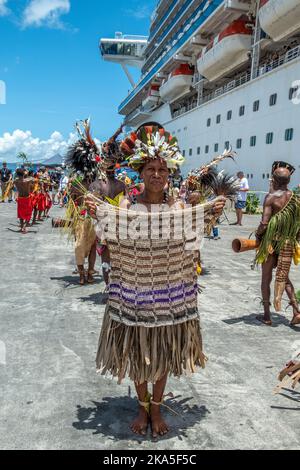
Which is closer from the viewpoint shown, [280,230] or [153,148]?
[153,148]

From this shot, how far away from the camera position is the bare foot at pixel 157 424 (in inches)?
100

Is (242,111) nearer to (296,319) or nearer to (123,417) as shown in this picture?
(296,319)

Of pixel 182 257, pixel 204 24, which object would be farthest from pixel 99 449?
pixel 204 24

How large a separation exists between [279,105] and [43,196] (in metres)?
14.1

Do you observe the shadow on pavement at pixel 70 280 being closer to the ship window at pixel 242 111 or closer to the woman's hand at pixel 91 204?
the woman's hand at pixel 91 204

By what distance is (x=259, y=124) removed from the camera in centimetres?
2331

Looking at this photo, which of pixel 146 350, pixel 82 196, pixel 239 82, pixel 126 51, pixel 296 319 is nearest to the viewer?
pixel 146 350

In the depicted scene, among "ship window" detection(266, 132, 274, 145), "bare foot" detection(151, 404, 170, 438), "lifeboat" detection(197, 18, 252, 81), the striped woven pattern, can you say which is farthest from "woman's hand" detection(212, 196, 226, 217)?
"lifeboat" detection(197, 18, 252, 81)

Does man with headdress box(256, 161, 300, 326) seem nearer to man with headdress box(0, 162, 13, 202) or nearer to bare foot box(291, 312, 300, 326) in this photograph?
bare foot box(291, 312, 300, 326)

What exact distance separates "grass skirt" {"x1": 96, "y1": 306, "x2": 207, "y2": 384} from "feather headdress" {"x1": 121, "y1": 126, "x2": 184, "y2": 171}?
1.03 m

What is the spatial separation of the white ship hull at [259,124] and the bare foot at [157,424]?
18522 millimetres

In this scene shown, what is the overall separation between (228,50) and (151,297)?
28211 millimetres

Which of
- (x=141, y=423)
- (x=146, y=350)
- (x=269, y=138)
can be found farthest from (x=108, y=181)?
(x=269, y=138)

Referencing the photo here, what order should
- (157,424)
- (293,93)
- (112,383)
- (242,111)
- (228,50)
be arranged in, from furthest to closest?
(228,50), (242,111), (293,93), (112,383), (157,424)
